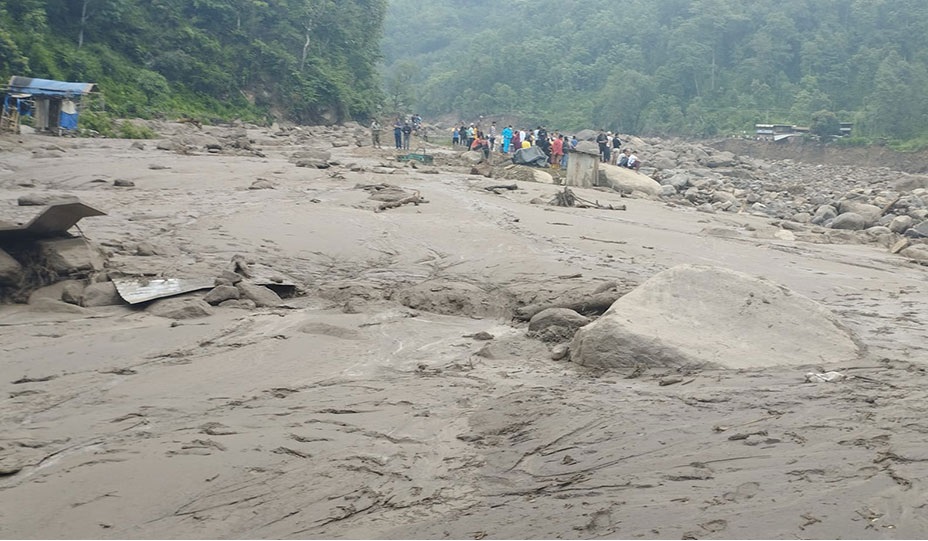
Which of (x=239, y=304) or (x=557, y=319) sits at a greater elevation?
(x=557, y=319)

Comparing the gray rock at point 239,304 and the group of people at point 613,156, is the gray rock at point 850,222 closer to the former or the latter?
the group of people at point 613,156

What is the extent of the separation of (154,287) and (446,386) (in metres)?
3.10

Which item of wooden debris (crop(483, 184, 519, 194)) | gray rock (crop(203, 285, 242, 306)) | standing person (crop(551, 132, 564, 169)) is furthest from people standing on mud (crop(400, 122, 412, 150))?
gray rock (crop(203, 285, 242, 306))

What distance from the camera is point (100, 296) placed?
273 inches

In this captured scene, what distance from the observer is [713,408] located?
4395 mm

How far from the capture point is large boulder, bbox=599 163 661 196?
19.5 metres

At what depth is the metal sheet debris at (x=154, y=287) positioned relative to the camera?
6867mm

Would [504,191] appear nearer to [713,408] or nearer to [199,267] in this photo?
[199,267]

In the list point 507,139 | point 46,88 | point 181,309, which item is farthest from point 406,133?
point 181,309

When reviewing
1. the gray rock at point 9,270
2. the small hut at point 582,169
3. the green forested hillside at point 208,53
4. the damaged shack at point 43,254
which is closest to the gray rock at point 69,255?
the damaged shack at point 43,254

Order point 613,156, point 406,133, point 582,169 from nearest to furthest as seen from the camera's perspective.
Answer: point 582,169, point 613,156, point 406,133

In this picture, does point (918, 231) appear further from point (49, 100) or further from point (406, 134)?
point (49, 100)

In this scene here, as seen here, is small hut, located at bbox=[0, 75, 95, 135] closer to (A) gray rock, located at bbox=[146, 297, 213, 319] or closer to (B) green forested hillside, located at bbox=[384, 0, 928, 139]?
(A) gray rock, located at bbox=[146, 297, 213, 319]

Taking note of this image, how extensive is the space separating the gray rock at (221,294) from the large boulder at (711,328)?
2.97 metres
